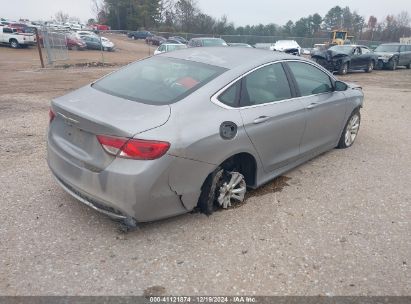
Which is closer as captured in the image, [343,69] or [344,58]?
[344,58]

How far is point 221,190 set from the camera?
11.4 feet

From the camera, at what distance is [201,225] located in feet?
10.9

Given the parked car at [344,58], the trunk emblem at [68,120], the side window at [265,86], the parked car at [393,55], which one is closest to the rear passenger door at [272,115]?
the side window at [265,86]

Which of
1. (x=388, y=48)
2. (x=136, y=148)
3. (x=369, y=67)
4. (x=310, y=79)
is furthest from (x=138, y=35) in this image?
(x=136, y=148)

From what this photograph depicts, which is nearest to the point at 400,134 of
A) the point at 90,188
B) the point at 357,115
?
the point at 357,115

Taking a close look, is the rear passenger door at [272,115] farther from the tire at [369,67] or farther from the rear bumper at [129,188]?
the tire at [369,67]

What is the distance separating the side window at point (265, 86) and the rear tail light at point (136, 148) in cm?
109

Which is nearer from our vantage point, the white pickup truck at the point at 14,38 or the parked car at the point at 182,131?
the parked car at the point at 182,131

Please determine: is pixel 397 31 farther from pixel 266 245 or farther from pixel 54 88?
pixel 266 245

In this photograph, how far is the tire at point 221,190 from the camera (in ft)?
10.7

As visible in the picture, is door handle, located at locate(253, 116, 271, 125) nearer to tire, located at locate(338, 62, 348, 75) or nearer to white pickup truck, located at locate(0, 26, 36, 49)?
tire, located at locate(338, 62, 348, 75)

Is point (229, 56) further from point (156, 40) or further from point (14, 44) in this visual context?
point (156, 40)

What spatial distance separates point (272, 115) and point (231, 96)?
0.58 m

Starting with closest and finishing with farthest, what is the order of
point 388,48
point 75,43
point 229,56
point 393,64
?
point 229,56, point 393,64, point 388,48, point 75,43
